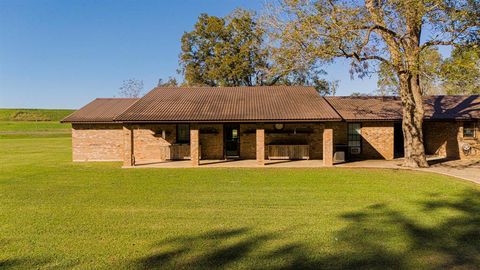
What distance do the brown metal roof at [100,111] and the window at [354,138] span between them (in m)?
13.5

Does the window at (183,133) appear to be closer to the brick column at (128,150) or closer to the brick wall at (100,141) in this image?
the brick column at (128,150)

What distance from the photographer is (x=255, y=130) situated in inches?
727

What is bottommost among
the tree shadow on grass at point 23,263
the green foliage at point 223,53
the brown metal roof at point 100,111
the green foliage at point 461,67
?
the tree shadow on grass at point 23,263

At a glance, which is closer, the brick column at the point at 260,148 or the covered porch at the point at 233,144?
the brick column at the point at 260,148

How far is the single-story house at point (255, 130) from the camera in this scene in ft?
56.1

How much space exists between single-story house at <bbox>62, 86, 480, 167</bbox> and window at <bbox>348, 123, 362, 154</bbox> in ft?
0.17

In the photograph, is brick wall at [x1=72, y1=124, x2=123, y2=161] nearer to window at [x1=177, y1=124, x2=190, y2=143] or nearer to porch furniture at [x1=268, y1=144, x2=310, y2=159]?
window at [x1=177, y1=124, x2=190, y2=143]

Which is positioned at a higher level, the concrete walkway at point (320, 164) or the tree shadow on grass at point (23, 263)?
the concrete walkway at point (320, 164)

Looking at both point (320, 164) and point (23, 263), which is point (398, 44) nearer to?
point (320, 164)

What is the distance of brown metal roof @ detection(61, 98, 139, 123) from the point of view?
62.7 feet

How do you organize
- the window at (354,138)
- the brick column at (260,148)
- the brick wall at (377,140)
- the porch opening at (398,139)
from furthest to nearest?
1. the porch opening at (398,139)
2. the window at (354,138)
3. the brick wall at (377,140)
4. the brick column at (260,148)

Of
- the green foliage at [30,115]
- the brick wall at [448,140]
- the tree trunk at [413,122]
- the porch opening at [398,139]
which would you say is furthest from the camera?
the green foliage at [30,115]

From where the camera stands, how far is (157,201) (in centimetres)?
909

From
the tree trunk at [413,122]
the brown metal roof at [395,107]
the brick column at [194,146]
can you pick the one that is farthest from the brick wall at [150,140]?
the tree trunk at [413,122]
